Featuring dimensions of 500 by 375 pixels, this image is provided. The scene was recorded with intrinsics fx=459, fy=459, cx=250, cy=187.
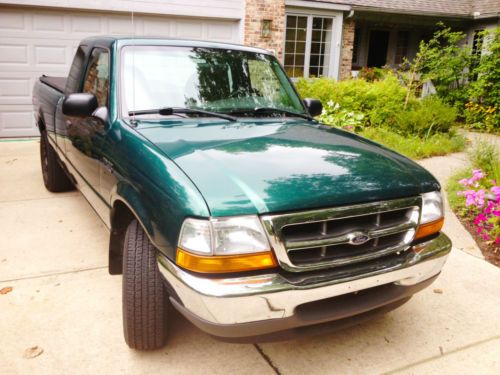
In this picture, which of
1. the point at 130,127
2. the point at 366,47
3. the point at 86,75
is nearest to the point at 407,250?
the point at 130,127

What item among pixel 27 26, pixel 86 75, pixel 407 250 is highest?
pixel 27 26

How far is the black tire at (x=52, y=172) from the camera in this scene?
17.7 ft

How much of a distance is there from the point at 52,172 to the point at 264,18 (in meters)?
7.11

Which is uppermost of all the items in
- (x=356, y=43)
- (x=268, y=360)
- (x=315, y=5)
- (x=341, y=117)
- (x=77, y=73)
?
(x=315, y=5)

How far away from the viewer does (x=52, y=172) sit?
5.48 m

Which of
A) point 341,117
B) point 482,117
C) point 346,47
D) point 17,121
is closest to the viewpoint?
point 341,117

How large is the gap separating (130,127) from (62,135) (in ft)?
6.09

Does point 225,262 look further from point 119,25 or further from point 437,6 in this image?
point 437,6

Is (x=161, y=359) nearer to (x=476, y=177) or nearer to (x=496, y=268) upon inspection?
(x=496, y=268)

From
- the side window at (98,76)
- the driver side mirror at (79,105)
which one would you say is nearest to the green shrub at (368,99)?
the side window at (98,76)

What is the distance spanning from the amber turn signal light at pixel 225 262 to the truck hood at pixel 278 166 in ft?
0.65

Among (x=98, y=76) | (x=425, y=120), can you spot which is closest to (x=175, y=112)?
(x=98, y=76)

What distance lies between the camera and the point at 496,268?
3.98 m

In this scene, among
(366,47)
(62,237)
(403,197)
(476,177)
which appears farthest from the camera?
(366,47)
